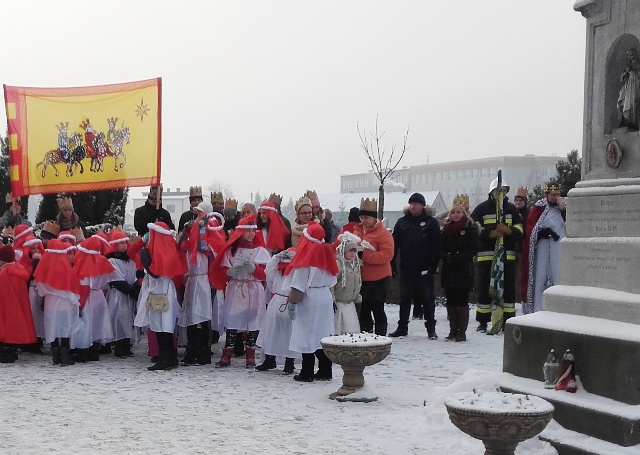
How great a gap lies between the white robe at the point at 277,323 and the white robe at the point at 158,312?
3.92 feet

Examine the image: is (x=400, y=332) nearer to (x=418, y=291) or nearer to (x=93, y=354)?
(x=418, y=291)

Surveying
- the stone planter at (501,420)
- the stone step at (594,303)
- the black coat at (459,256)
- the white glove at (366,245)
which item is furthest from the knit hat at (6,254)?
the stone planter at (501,420)

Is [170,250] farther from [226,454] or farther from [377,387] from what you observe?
[226,454]

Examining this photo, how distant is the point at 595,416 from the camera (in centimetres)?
555

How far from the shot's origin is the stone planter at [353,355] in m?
7.50

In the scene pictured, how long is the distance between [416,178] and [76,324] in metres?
102

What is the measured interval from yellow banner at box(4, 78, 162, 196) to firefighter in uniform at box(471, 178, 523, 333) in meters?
5.12

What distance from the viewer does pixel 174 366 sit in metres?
9.59

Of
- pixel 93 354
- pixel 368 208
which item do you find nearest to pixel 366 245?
pixel 368 208

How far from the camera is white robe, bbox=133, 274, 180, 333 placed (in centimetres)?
945

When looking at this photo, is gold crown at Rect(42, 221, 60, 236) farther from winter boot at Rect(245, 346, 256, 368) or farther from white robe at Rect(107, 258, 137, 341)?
winter boot at Rect(245, 346, 256, 368)

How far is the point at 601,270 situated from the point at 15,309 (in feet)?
24.1

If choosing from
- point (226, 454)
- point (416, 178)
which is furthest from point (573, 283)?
point (416, 178)

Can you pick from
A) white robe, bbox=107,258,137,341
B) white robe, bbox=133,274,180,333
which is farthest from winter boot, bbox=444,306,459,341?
white robe, bbox=107,258,137,341
